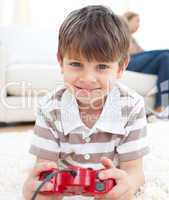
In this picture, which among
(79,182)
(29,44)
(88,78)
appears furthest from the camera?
(29,44)

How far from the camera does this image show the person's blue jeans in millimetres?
2414

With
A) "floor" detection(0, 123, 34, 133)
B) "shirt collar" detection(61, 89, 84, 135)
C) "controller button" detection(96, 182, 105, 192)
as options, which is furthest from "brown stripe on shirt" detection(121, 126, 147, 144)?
"floor" detection(0, 123, 34, 133)

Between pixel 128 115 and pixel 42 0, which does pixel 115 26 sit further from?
pixel 42 0

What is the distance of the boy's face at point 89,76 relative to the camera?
84cm

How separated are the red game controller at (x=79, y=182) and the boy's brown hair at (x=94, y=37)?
0.25 metres

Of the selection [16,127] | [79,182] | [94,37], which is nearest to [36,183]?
[79,182]

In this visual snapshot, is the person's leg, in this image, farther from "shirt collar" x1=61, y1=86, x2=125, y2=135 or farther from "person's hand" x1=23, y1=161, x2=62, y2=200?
"person's hand" x1=23, y1=161, x2=62, y2=200

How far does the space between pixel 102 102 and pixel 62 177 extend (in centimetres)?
28

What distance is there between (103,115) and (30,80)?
122 centimetres

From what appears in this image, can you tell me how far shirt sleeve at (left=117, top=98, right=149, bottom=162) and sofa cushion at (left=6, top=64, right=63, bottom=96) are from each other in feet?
3.87

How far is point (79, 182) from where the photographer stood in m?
0.71

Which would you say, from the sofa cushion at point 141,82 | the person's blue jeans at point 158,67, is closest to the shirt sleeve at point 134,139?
the sofa cushion at point 141,82

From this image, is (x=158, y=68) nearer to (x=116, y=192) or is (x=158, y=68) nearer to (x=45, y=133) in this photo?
(x=45, y=133)

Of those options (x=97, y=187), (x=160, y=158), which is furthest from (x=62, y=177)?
(x=160, y=158)
